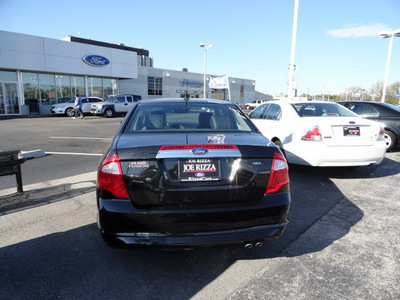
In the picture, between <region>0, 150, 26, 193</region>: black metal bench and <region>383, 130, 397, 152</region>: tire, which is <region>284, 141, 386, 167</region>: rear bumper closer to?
<region>383, 130, 397, 152</region>: tire

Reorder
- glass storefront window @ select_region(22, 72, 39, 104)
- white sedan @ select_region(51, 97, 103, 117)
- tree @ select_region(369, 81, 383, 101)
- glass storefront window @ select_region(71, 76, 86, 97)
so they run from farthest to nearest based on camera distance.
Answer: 1. tree @ select_region(369, 81, 383, 101)
2. glass storefront window @ select_region(71, 76, 86, 97)
3. glass storefront window @ select_region(22, 72, 39, 104)
4. white sedan @ select_region(51, 97, 103, 117)

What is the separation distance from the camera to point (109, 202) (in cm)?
214

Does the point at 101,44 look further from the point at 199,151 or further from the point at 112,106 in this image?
the point at 199,151

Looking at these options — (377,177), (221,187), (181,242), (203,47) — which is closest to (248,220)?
(221,187)

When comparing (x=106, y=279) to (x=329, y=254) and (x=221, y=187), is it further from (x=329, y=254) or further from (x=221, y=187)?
(x=329, y=254)

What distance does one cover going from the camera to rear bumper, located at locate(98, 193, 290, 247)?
2084 mm

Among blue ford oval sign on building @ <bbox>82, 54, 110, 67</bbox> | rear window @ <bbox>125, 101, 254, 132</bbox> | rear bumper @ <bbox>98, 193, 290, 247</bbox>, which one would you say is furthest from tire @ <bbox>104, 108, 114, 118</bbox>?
rear bumper @ <bbox>98, 193, 290, 247</bbox>

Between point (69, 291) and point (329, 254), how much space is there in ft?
7.85

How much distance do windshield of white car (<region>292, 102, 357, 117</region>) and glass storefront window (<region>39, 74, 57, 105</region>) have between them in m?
25.6

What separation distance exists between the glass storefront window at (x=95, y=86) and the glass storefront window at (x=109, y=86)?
1.82 feet

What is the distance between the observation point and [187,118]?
3217 millimetres

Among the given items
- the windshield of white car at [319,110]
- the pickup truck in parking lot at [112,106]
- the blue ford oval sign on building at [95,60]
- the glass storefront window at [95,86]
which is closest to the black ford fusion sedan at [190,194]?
the windshield of white car at [319,110]

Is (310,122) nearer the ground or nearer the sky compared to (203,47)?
nearer the ground

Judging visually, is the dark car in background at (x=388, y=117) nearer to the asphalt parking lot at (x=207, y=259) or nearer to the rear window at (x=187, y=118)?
the asphalt parking lot at (x=207, y=259)
